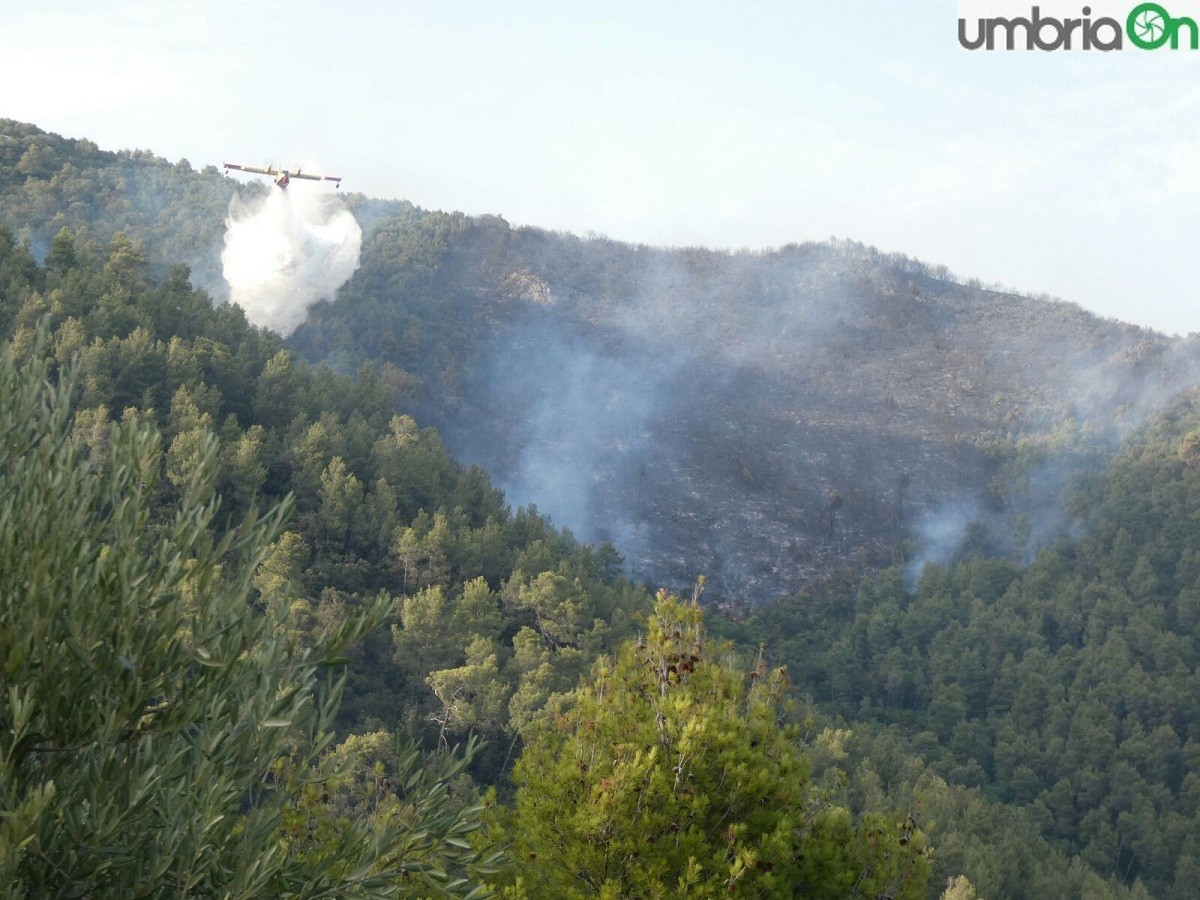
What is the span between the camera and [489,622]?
122ft

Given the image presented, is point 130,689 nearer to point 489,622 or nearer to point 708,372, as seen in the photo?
point 489,622

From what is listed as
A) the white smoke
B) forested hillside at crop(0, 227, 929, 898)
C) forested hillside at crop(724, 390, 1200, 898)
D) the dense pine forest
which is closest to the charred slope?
the dense pine forest

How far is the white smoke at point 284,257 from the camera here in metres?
87.6

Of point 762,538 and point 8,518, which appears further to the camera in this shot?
point 762,538

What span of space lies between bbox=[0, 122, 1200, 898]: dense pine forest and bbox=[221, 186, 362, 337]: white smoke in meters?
2.33

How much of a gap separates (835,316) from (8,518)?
338ft

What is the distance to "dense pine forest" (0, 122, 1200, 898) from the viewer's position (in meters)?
7.38

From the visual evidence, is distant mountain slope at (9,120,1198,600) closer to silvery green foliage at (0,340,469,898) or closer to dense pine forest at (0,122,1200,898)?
dense pine forest at (0,122,1200,898)

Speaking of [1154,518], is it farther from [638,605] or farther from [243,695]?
[243,695]

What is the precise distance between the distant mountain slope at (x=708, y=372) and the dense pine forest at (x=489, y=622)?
50 centimetres

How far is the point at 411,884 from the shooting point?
10297 mm

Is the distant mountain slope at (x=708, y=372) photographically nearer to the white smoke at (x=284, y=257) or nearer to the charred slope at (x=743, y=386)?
the charred slope at (x=743, y=386)

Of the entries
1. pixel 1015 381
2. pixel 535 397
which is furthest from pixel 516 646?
pixel 1015 381

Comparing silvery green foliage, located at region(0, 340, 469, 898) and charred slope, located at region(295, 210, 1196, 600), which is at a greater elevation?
silvery green foliage, located at region(0, 340, 469, 898)
